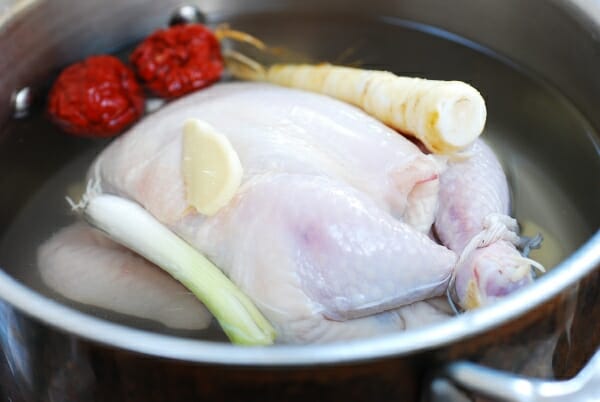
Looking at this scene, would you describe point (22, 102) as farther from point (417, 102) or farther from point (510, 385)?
point (510, 385)

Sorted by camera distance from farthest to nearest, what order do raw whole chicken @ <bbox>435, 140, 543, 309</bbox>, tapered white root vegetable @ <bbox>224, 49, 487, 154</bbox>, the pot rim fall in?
tapered white root vegetable @ <bbox>224, 49, 487, 154</bbox>
raw whole chicken @ <bbox>435, 140, 543, 309</bbox>
the pot rim

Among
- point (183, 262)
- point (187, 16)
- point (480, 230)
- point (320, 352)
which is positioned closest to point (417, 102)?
point (480, 230)

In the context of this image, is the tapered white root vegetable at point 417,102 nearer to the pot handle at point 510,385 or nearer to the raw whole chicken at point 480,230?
the raw whole chicken at point 480,230

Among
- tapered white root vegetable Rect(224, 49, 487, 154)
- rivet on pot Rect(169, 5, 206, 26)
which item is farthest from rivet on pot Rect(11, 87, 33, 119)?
tapered white root vegetable Rect(224, 49, 487, 154)

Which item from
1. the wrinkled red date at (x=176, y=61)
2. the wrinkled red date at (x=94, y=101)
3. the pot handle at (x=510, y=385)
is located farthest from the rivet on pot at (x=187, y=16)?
the pot handle at (x=510, y=385)

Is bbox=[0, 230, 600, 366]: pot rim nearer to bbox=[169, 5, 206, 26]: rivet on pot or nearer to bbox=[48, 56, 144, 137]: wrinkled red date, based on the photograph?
bbox=[48, 56, 144, 137]: wrinkled red date
